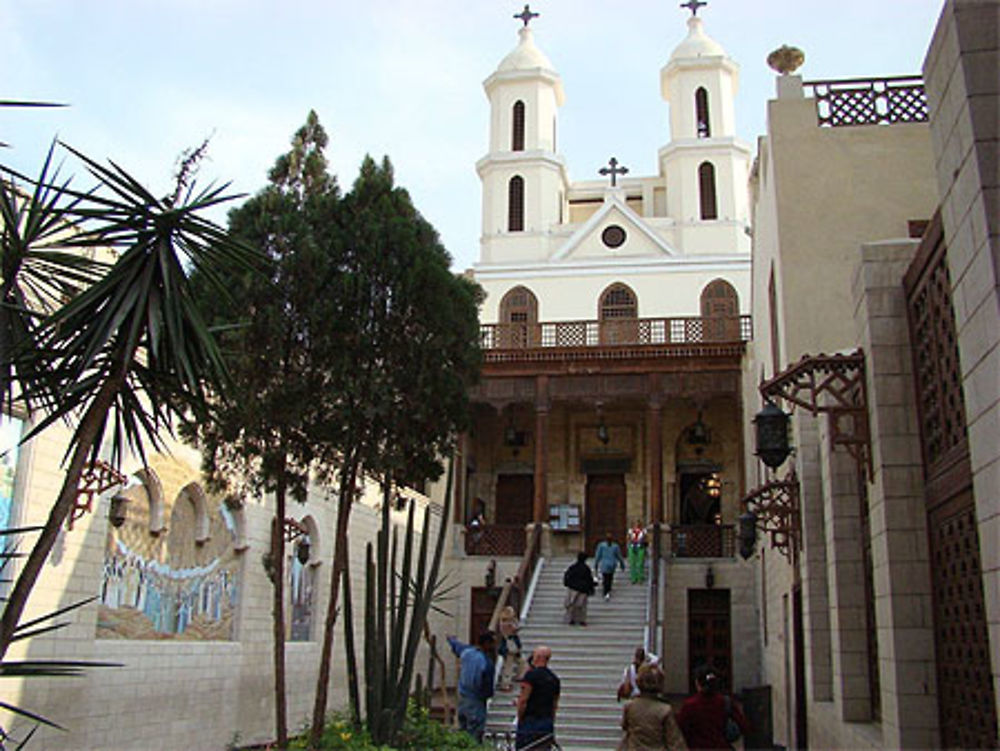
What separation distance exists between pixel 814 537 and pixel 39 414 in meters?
8.30

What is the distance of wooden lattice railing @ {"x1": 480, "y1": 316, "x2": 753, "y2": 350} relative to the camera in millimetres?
23188

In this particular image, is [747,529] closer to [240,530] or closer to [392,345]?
[392,345]

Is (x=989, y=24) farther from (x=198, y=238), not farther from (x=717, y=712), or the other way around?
(x=198, y=238)

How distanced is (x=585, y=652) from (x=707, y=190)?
17817 millimetres

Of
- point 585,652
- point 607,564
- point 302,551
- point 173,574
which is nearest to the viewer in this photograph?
point 173,574

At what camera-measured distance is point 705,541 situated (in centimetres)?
2173

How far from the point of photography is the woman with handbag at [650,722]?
594cm

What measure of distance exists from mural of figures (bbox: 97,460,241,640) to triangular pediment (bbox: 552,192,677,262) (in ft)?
52.8

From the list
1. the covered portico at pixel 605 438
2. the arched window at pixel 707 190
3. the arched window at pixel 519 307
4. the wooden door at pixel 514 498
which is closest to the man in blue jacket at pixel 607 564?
the covered portico at pixel 605 438

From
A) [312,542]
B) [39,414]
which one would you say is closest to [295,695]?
[312,542]

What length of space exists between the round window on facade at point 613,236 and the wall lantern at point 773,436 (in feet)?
64.5

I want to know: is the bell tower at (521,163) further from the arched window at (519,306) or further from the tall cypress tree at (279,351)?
the tall cypress tree at (279,351)

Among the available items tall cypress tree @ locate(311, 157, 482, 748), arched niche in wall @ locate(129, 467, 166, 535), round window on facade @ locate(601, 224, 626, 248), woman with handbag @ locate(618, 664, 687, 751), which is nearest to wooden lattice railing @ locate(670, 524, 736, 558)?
round window on facade @ locate(601, 224, 626, 248)

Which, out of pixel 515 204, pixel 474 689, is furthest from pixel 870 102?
pixel 515 204
